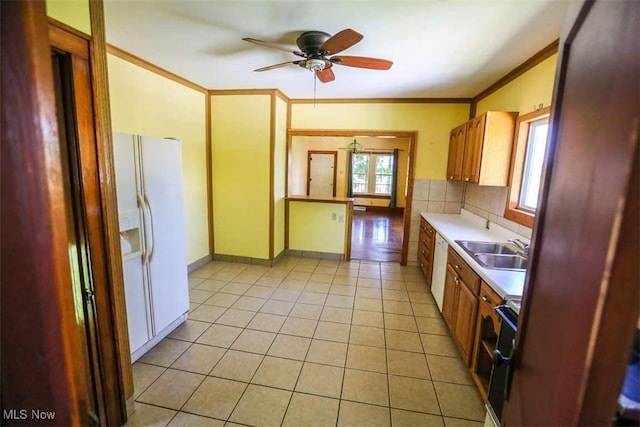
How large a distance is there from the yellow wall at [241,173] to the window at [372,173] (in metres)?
5.85

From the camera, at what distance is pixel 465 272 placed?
224 centimetres

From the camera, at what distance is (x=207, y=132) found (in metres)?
4.16

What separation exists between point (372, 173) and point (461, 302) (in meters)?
7.84

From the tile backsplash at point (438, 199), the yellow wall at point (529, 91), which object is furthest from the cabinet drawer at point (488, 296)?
the tile backsplash at point (438, 199)

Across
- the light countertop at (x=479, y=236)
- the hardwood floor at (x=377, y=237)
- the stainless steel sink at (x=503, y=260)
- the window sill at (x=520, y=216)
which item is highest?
the window sill at (x=520, y=216)

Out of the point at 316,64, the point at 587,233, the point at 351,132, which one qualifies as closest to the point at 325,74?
the point at 316,64

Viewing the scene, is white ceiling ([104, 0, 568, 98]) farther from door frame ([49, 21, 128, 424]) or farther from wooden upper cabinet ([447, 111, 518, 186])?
door frame ([49, 21, 128, 424])

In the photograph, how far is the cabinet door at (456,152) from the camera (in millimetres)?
3629

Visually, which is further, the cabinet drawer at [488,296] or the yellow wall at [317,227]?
A: the yellow wall at [317,227]

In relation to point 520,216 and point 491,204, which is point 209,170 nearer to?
point 491,204

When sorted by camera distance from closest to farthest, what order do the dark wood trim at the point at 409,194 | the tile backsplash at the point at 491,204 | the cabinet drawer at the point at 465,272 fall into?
the cabinet drawer at the point at 465,272, the tile backsplash at the point at 491,204, the dark wood trim at the point at 409,194

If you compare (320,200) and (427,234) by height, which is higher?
(320,200)

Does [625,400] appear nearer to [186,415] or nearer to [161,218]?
[186,415]

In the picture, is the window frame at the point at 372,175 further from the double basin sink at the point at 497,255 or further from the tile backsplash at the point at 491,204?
the double basin sink at the point at 497,255
